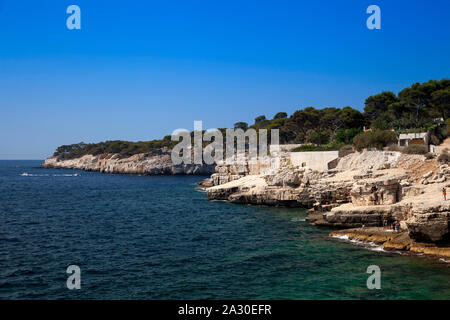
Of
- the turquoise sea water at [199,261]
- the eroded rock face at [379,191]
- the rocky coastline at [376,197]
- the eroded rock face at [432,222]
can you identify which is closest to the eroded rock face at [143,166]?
the rocky coastline at [376,197]

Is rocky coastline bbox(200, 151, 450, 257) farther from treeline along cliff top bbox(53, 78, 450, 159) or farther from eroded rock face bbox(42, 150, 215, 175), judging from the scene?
eroded rock face bbox(42, 150, 215, 175)

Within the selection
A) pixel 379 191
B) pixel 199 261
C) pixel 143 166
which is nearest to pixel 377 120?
pixel 379 191

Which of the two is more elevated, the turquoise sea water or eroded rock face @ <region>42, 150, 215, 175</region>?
eroded rock face @ <region>42, 150, 215, 175</region>

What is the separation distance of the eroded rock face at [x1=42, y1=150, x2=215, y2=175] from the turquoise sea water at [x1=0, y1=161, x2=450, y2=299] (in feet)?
251

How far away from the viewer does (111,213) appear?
124ft

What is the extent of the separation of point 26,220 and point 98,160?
11212 cm

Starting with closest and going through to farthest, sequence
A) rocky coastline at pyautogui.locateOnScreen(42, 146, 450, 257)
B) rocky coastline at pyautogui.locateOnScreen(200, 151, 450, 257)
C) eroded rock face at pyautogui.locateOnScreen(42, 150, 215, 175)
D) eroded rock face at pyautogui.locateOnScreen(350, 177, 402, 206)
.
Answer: rocky coastline at pyautogui.locateOnScreen(200, 151, 450, 257)
rocky coastline at pyautogui.locateOnScreen(42, 146, 450, 257)
eroded rock face at pyautogui.locateOnScreen(350, 177, 402, 206)
eroded rock face at pyautogui.locateOnScreen(42, 150, 215, 175)

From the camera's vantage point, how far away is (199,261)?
20.2 metres

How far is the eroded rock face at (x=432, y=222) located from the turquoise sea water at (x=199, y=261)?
1432mm

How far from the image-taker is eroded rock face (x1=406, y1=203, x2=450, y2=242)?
19.4m

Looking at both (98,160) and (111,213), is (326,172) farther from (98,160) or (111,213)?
(98,160)

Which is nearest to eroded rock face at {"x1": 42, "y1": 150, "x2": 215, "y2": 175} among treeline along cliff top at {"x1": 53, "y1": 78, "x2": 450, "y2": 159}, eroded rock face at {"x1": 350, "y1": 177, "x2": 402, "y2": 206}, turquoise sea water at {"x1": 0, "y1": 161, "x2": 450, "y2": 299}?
treeline along cliff top at {"x1": 53, "y1": 78, "x2": 450, "y2": 159}

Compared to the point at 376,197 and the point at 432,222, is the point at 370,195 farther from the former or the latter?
the point at 432,222

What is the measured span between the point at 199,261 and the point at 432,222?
1269 centimetres
